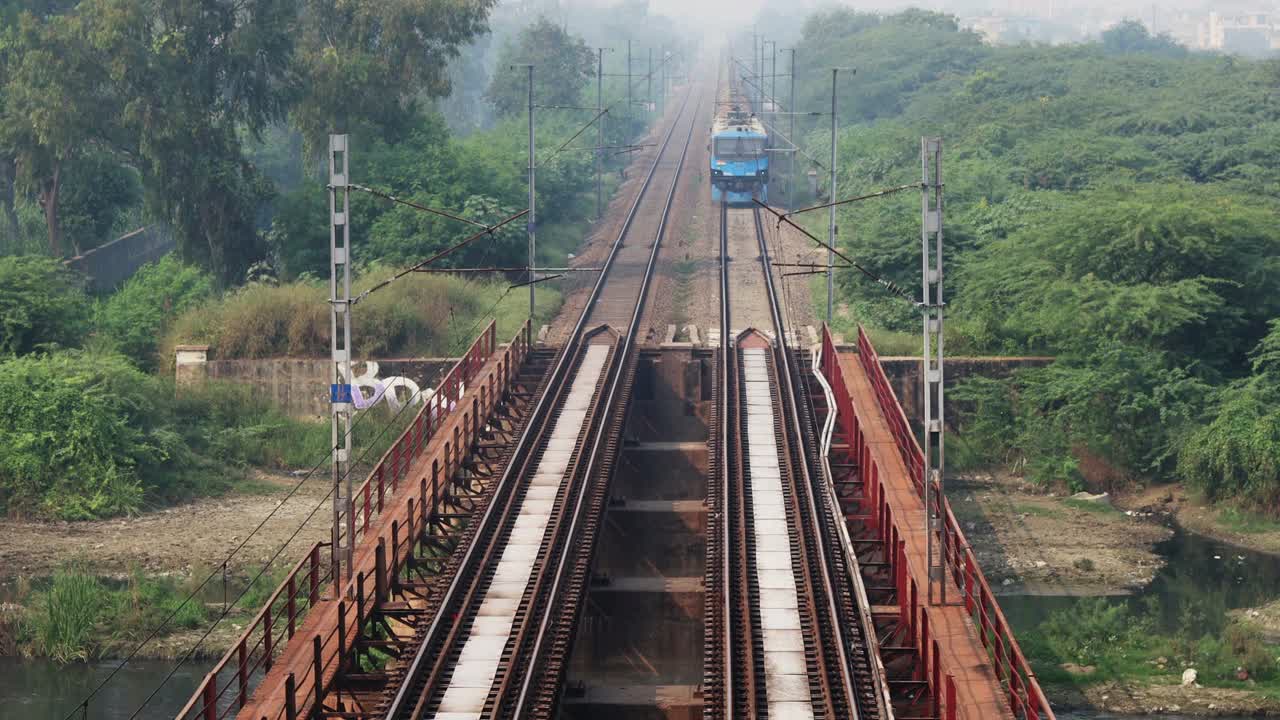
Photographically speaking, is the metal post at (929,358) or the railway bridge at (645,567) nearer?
the railway bridge at (645,567)

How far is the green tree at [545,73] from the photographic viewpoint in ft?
271

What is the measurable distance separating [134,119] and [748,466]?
22888 mm

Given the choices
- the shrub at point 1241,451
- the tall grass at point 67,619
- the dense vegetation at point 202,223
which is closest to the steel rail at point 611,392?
the dense vegetation at point 202,223

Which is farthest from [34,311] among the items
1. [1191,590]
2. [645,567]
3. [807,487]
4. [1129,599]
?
[1191,590]

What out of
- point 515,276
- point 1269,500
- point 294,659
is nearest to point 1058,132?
point 515,276

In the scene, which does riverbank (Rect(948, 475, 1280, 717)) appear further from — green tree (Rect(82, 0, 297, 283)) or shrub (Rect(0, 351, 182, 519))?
green tree (Rect(82, 0, 297, 283))

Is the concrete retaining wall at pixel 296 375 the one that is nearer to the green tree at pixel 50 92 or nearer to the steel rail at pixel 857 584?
the green tree at pixel 50 92

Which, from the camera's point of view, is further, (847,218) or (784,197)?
(784,197)

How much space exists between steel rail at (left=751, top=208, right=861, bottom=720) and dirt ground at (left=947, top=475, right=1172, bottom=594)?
440cm

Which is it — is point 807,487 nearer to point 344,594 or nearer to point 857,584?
point 857,584

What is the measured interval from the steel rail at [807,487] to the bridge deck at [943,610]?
1171 millimetres

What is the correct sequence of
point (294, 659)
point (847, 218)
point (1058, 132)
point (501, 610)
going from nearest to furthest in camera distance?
point (294, 659)
point (501, 610)
point (847, 218)
point (1058, 132)

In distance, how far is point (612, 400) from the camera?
33312 millimetres

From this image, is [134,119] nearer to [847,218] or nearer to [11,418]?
[11,418]
